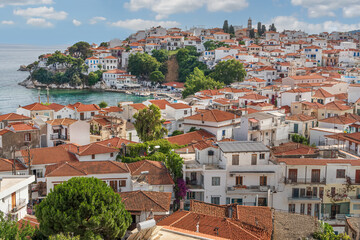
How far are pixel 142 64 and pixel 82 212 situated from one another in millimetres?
80304

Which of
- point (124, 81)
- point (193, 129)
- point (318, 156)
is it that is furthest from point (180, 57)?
point (318, 156)

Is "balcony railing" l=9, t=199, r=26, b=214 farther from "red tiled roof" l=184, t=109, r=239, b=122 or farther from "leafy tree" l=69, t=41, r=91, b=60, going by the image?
"leafy tree" l=69, t=41, r=91, b=60

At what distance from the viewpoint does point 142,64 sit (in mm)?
90062

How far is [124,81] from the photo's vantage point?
89125 millimetres

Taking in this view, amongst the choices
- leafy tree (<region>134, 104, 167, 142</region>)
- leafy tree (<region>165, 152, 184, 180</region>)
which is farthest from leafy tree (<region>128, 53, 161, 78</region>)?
leafy tree (<region>165, 152, 184, 180</region>)

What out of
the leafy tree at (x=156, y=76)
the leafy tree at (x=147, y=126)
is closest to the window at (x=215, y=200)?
the leafy tree at (x=147, y=126)

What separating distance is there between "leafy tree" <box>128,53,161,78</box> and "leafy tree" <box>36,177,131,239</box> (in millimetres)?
79315

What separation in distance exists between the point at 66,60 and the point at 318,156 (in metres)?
85.3

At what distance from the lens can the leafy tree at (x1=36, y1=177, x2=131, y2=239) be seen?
11.1 meters

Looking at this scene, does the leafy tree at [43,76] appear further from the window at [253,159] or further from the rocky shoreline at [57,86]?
the window at [253,159]

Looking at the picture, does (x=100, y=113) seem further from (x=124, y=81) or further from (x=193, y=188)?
(x=124, y=81)

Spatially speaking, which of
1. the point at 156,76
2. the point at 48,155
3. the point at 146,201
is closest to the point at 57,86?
the point at 156,76

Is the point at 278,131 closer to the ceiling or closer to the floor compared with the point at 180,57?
closer to the floor

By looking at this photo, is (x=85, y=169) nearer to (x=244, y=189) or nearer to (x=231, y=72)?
(x=244, y=189)
